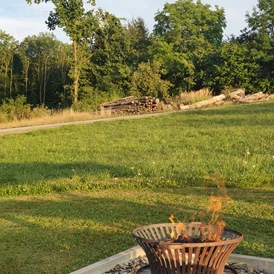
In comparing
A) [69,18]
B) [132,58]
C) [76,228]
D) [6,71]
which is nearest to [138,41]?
[132,58]

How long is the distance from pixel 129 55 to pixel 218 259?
1516 inches

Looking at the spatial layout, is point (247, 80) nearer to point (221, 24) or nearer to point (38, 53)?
point (221, 24)

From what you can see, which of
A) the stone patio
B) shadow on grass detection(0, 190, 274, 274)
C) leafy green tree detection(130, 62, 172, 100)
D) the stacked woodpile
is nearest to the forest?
leafy green tree detection(130, 62, 172, 100)

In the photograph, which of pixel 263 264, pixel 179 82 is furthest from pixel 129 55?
pixel 263 264

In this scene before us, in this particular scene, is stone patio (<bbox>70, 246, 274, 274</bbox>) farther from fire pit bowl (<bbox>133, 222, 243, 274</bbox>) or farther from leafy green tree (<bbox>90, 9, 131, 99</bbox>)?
leafy green tree (<bbox>90, 9, 131, 99</bbox>)

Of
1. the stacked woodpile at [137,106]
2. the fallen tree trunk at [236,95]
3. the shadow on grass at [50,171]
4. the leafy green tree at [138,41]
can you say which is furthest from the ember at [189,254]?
the leafy green tree at [138,41]

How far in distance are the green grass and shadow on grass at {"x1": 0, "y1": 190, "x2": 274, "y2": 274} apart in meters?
0.01

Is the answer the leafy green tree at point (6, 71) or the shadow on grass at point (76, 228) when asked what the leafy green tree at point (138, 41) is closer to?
the leafy green tree at point (6, 71)

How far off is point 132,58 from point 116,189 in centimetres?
3456

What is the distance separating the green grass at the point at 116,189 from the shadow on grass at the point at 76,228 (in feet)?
0.04

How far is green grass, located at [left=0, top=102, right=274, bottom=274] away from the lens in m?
4.93

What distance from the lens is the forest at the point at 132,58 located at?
31984 mm

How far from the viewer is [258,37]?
1362 inches

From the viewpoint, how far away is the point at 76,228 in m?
5.62
